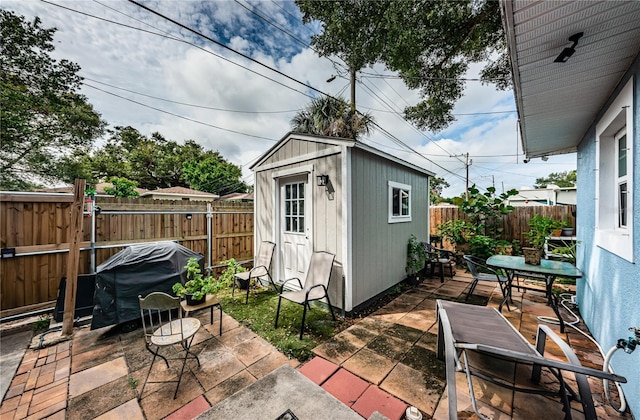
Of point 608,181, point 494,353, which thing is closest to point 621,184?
point 608,181

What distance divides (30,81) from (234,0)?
892 centimetres

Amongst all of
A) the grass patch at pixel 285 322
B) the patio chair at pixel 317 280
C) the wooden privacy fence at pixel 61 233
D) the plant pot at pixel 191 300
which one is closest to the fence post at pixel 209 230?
the wooden privacy fence at pixel 61 233

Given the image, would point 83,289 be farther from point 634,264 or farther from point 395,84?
point 395,84

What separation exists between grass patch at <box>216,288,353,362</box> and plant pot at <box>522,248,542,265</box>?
2.83 m

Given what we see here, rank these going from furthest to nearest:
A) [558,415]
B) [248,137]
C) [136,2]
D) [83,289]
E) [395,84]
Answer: [248,137] < [395,84] < [83,289] < [136,2] < [558,415]

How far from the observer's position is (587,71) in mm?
1755

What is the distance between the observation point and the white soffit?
4.01 ft

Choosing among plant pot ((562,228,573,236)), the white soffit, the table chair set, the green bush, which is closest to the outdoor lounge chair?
the table chair set

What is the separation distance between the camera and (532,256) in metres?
3.27

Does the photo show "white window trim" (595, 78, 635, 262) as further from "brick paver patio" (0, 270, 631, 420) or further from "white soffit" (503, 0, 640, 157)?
"brick paver patio" (0, 270, 631, 420)

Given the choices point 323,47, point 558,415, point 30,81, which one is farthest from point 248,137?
point 558,415

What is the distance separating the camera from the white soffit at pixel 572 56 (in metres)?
1.22

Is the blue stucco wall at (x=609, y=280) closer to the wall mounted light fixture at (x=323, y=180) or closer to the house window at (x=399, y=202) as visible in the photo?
the house window at (x=399, y=202)

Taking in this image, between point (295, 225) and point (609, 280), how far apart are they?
3.95 meters
